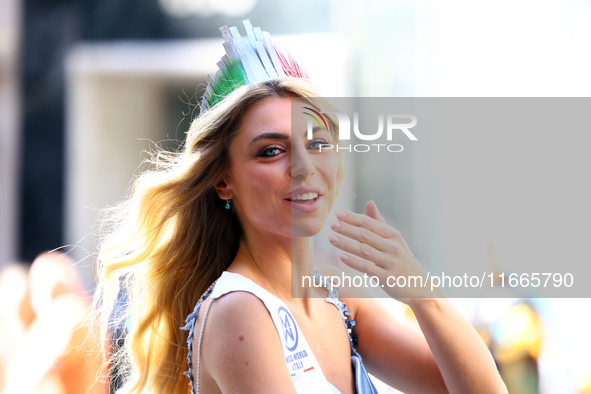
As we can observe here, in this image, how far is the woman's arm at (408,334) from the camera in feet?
5.13

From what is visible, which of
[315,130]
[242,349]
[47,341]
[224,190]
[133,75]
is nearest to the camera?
[242,349]

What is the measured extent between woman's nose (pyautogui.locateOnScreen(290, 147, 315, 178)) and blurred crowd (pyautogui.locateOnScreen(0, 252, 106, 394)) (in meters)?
1.54

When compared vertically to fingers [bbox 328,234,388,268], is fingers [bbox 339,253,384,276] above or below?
below

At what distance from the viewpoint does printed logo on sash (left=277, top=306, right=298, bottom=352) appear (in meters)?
1.62

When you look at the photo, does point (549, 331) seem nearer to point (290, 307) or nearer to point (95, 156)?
point (290, 307)

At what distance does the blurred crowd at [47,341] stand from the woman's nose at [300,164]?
1.54 meters

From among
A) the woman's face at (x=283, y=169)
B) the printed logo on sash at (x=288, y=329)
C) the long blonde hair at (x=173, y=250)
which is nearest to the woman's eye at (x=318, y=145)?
the woman's face at (x=283, y=169)

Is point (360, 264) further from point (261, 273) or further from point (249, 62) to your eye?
point (249, 62)

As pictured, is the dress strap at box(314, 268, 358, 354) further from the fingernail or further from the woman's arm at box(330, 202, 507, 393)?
the fingernail

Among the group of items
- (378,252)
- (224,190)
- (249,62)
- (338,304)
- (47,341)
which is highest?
(249,62)

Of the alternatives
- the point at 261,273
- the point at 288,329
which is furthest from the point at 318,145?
the point at 288,329

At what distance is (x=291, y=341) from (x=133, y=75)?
17.3 ft

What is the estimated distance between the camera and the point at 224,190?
1.87 m

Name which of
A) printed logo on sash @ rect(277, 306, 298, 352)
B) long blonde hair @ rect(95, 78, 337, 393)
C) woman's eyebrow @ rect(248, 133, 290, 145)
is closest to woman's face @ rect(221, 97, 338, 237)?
woman's eyebrow @ rect(248, 133, 290, 145)
